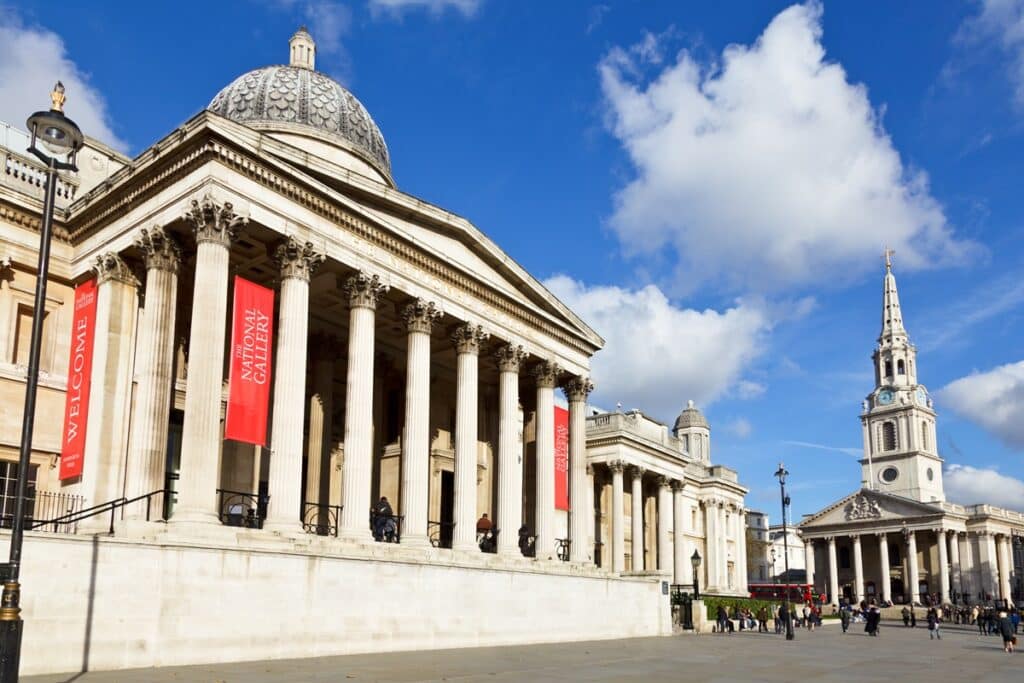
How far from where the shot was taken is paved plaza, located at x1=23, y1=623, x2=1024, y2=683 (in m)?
16.2

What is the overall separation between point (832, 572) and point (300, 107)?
9466 centimetres

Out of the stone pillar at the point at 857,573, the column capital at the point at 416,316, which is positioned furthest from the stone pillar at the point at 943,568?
the column capital at the point at 416,316

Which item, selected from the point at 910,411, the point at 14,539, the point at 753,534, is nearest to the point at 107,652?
the point at 14,539

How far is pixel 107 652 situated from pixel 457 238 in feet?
57.0

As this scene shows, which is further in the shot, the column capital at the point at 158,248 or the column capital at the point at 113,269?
the column capital at the point at 113,269

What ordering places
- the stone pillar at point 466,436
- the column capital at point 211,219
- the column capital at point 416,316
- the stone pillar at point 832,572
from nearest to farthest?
1. the column capital at point 211,219
2. the column capital at point 416,316
3. the stone pillar at point 466,436
4. the stone pillar at point 832,572

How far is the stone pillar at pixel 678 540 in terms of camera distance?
6059cm

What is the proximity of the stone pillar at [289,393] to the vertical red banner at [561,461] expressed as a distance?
13.7 meters

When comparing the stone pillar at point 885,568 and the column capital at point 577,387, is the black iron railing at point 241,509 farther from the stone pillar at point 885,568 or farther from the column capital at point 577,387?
the stone pillar at point 885,568

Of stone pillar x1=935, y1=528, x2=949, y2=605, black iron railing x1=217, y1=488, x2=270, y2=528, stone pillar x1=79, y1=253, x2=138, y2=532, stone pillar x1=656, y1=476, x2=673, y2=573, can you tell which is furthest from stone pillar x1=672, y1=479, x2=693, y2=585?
stone pillar x1=935, y1=528, x2=949, y2=605

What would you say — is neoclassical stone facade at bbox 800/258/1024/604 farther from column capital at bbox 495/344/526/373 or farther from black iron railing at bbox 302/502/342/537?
black iron railing at bbox 302/502/342/537

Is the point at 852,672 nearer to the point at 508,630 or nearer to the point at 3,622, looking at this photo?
the point at 508,630

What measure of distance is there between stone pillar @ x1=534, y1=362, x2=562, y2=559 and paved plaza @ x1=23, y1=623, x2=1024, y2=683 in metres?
4.22

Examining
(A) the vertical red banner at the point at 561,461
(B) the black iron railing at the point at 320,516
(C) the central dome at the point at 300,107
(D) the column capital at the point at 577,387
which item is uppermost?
(C) the central dome at the point at 300,107
